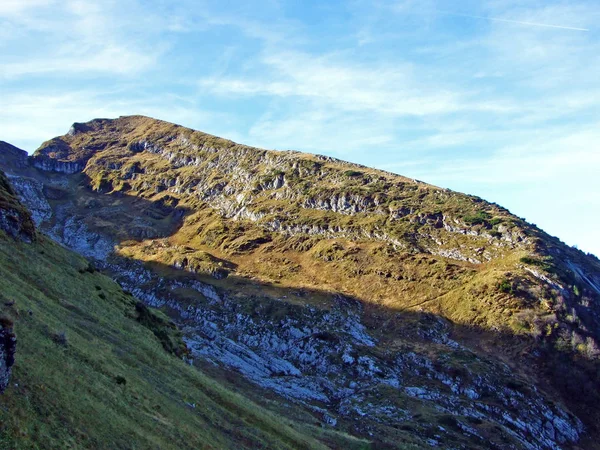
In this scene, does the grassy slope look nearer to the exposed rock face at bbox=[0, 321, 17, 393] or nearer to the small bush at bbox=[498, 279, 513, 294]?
the exposed rock face at bbox=[0, 321, 17, 393]

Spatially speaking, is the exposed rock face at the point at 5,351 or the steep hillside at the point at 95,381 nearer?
the exposed rock face at the point at 5,351

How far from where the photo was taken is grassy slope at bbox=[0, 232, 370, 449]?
2355 cm

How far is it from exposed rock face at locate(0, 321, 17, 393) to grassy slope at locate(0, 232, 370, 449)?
89cm

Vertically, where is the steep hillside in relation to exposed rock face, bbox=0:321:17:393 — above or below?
below

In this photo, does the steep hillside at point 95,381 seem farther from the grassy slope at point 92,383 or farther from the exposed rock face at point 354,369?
the exposed rock face at point 354,369

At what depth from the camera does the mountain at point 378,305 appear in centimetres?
7869

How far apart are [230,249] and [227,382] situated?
79.0 meters

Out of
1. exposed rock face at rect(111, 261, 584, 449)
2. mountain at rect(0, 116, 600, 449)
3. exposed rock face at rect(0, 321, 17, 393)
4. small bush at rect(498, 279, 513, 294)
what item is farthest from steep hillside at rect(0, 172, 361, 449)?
small bush at rect(498, 279, 513, 294)

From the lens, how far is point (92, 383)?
1169 inches

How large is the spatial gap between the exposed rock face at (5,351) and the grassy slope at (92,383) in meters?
0.89

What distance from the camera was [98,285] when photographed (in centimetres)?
5938

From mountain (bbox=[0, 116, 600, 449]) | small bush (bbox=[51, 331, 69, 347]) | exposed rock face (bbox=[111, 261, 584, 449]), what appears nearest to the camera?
small bush (bbox=[51, 331, 69, 347])

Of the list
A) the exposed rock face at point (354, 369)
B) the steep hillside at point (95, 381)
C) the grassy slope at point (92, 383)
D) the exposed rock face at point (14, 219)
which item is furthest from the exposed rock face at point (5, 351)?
the exposed rock face at point (354, 369)

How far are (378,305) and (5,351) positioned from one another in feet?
331
